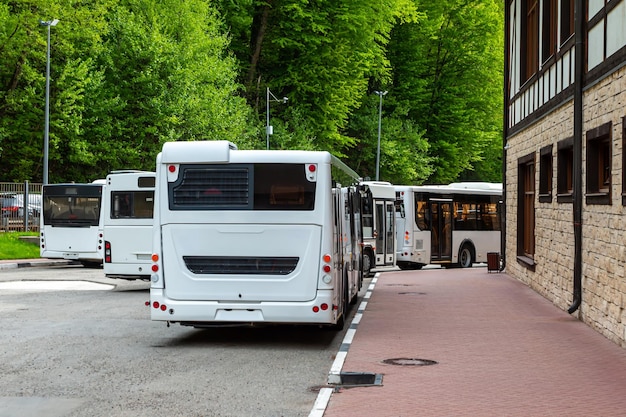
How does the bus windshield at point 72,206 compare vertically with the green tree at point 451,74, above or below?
below

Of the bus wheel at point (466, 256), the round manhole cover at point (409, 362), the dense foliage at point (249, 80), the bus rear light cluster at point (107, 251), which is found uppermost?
the dense foliage at point (249, 80)

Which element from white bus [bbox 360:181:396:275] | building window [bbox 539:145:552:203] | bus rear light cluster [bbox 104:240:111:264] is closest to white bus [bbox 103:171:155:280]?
bus rear light cluster [bbox 104:240:111:264]

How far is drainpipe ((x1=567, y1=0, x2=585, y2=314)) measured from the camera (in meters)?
17.0

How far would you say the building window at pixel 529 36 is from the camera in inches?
960

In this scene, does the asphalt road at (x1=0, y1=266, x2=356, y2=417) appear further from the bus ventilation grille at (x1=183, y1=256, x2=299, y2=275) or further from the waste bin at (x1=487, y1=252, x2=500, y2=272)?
the waste bin at (x1=487, y1=252, x2=500, y2=272)

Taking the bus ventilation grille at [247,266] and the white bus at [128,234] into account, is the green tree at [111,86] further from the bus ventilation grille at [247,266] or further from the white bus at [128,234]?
the bus ventilation grille at [247,266]

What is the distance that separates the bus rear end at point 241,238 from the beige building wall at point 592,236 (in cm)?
383

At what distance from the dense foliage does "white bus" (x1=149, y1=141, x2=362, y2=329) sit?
2829 cm

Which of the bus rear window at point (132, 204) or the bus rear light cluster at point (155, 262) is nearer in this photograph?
the bus rear light cluster at point (155, 262)

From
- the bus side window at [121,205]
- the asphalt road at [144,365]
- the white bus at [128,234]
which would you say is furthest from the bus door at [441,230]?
the asphalt road at [144,365]

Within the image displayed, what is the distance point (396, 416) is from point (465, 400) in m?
1.04

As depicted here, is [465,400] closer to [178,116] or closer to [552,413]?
[552,413]

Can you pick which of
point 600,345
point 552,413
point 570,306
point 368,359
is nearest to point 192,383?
point 368,359

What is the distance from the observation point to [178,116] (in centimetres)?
4497
